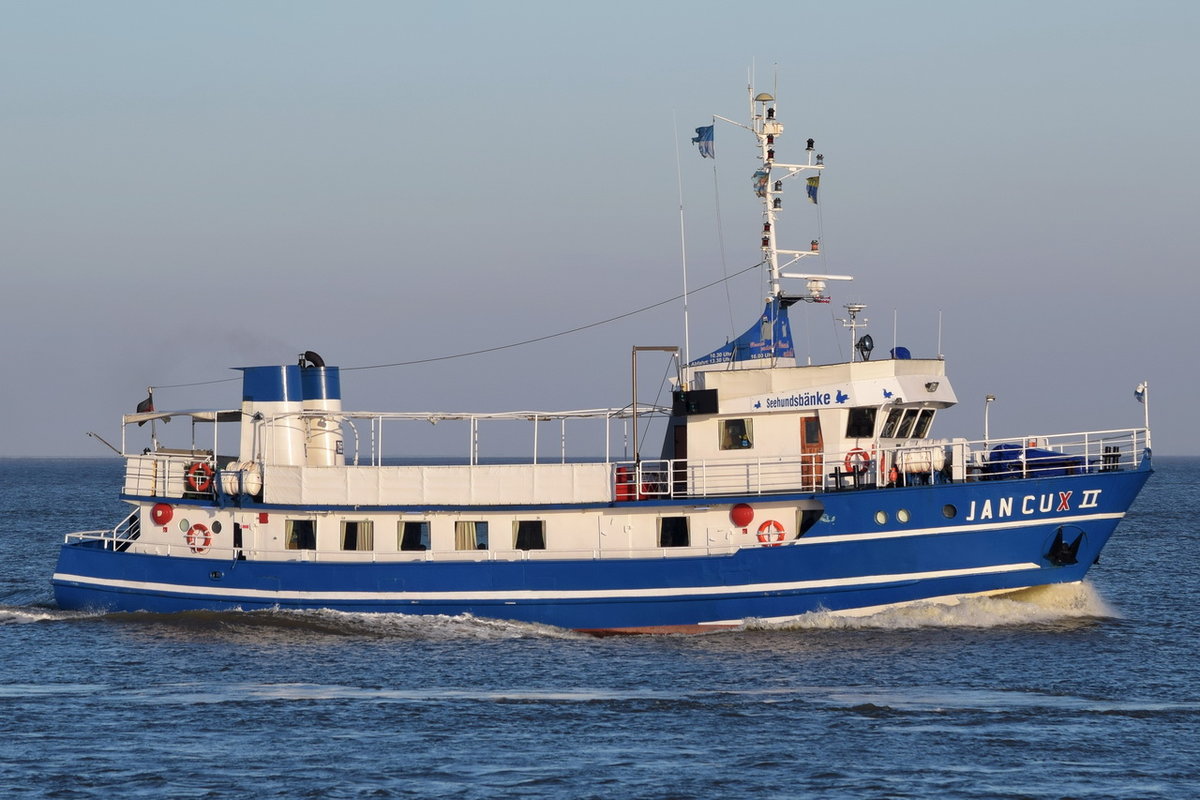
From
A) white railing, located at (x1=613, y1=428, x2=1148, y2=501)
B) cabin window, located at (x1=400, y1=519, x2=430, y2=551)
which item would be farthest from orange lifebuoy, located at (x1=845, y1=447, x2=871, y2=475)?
cabin window, located at (x1=400, y1=519, x2=430, y2=551)

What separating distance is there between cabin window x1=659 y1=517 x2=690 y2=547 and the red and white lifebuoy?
5.06 ft

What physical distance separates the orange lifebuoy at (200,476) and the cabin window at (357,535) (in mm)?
3673

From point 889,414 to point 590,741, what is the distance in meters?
11.7

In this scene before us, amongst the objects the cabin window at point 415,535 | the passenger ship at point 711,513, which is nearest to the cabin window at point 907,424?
the passenger ship at point 711,513

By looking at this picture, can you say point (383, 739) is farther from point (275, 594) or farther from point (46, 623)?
point (46, 623)

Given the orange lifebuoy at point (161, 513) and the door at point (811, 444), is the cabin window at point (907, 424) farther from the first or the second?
the orange lifebuoy at point (161, 513)

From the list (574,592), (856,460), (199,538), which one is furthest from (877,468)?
(199,538)

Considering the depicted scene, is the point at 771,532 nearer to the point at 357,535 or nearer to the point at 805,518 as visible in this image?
the point at 805,518

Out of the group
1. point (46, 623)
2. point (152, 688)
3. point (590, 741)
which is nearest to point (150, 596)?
point (46, 623)

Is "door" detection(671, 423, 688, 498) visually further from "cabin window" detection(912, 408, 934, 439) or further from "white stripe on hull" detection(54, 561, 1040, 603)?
"cabin window" detection(912, 408, 934, 439)

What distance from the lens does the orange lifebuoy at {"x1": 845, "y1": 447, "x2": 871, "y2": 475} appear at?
29547 millimetres

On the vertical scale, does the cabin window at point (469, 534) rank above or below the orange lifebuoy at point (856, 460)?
below

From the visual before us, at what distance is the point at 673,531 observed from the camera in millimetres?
30047

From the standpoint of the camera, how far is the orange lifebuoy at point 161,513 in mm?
32844
